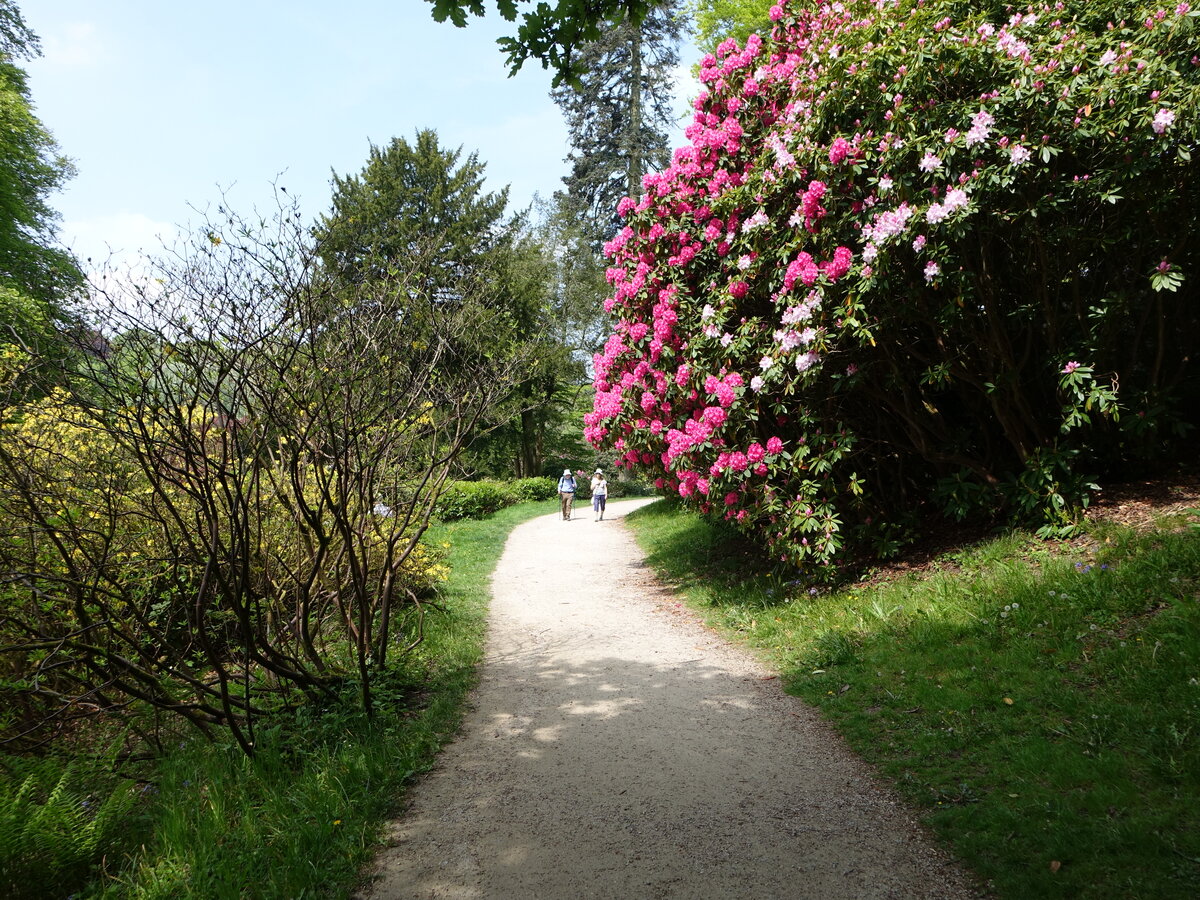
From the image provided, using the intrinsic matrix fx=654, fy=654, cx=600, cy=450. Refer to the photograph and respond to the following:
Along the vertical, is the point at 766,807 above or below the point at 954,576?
below

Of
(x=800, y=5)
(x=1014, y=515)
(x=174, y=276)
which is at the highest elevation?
(x=800, y=5)

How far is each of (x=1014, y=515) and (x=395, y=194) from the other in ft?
74.7

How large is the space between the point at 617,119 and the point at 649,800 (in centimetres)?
2548

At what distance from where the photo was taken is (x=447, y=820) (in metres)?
3.31

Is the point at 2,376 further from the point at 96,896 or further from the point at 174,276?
the point at 96,896

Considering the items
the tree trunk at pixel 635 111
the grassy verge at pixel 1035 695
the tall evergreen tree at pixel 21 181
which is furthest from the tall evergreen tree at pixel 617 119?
the grassy verge at pixel 1035 695

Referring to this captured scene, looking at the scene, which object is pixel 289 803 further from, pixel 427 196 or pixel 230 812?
pixel 427 196

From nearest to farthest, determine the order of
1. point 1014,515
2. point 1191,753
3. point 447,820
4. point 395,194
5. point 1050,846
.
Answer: point 1050,846, point 1191,753, point 447,820, point 1014,515, point 395,194

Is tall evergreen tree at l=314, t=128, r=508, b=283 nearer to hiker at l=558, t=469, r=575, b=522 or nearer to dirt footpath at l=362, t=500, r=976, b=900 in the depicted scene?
hiker at l=558, t=469, r=575, b=522

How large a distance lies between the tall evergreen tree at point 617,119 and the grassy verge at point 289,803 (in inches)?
875

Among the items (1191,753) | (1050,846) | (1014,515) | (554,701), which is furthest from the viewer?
(1014,515)

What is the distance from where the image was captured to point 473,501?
772 inches

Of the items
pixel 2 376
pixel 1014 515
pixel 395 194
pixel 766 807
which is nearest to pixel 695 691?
pixel 766 807

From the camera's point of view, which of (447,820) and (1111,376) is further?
(1111,376)
